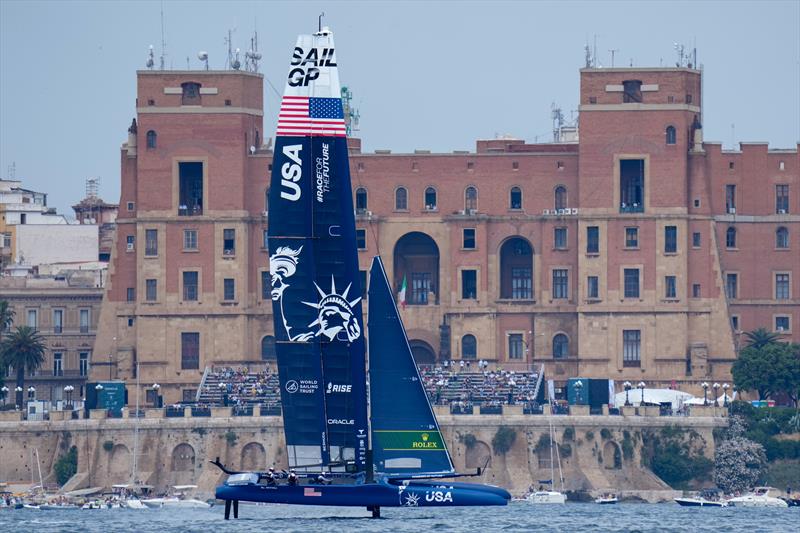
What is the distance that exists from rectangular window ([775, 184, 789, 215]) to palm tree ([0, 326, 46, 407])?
40829mm

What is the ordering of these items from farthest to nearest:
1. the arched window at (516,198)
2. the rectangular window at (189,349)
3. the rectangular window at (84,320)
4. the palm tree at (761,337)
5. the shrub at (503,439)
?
the rectangular window at (84,320)
the arched window at (516,198)
the rectangular window at (189,349)
the palm tree at (761,337)
the shrub at (503,439)

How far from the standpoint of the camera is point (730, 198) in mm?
144125

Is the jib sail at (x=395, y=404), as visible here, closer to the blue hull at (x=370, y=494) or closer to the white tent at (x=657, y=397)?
the blue hull at (x=370, y=494)

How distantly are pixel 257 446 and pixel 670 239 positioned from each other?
25.4 m

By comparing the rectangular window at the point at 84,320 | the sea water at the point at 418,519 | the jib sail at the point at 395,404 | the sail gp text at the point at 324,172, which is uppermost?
the sail gp text at the point at 324,172

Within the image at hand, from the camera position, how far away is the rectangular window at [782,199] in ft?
473

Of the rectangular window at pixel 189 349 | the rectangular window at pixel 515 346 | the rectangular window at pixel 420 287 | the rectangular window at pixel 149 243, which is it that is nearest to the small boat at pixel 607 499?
the rectangular window at pixel 515 346

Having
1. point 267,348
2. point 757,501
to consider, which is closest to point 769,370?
point 757,501

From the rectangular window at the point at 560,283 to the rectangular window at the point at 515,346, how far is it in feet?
9.78

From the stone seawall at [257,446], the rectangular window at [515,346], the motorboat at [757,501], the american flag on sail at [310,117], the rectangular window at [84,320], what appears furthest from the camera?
the rectangular window at [84,320]

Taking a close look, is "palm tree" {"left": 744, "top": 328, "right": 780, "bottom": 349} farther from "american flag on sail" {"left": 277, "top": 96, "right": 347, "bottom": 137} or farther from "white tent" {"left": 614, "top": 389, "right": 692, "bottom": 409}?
"american flag on sail" {"left": 277, "top": 96, "right": 347, "bottom": 137}

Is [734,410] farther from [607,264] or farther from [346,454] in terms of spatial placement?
[346,454]

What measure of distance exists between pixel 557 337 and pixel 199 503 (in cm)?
2818

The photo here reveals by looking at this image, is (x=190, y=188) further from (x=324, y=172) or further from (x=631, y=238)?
(x=324, y=172)
